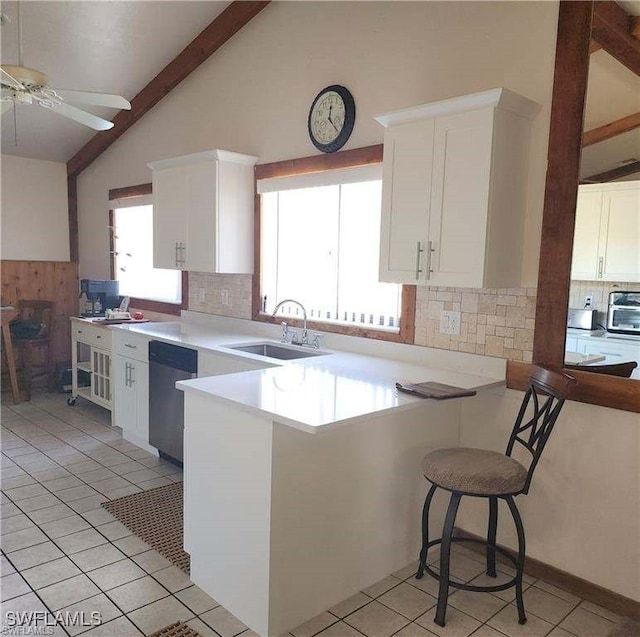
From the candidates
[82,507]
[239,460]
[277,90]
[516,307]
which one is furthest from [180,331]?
[516,307]

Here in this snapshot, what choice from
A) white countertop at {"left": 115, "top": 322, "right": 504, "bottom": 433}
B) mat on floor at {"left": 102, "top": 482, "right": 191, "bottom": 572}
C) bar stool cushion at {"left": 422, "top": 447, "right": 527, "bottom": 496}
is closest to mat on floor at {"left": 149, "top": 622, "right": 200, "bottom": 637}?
mat on floor at {"left": 102, "top": 482, "right": 191, "bottom": 572}

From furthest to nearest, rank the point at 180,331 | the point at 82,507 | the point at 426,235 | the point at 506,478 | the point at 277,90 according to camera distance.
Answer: the point at 180,331 < the point at 277,90 < the point at 82,507 < the point at 426,235 < the point at 506,478

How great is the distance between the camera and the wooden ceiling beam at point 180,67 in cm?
389

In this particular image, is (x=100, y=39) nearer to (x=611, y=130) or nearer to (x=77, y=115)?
(x=77, y=115)

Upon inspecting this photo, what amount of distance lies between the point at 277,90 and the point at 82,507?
9.44ft

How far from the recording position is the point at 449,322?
2842 millimetres

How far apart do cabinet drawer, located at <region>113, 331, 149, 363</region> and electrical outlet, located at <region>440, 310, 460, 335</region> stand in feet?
6.89

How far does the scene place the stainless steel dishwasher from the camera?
3.48m

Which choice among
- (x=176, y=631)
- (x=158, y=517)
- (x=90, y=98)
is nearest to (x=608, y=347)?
(x=176, y=631)

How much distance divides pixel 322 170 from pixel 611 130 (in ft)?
5.34

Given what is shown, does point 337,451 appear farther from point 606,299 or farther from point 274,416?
point 606,299

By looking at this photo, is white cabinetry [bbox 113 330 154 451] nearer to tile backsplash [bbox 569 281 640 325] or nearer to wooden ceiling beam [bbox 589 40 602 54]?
tile backsplash [bbox 569 281 640 325]

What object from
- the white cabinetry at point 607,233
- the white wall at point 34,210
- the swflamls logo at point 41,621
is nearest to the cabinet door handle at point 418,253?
the white cabinetry at point 607,233

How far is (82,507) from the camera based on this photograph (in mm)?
3043
